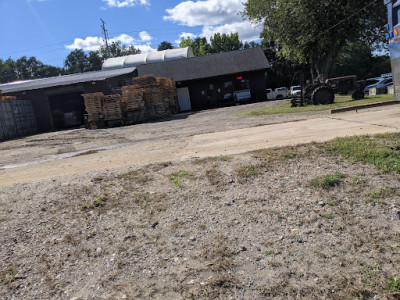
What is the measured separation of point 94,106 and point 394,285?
23.0m

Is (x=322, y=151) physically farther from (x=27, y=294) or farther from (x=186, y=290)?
(x=27, y=294)

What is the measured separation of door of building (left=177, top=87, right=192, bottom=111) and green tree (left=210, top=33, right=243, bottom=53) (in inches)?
1263

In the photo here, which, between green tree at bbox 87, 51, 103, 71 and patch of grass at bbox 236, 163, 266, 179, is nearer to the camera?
patch of grass at bbox 236, 163, 266, 179

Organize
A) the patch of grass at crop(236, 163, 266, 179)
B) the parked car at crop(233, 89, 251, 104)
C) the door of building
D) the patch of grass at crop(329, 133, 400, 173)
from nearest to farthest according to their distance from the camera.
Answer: the patch of grass at crop(329, 133, 400, 173) → the patch of grass at crop(236, 163, 266, 179) → the parked car at crop(233, 89, 251, 104) → the door of building

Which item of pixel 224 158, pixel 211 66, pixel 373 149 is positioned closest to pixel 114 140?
pixel 224 158

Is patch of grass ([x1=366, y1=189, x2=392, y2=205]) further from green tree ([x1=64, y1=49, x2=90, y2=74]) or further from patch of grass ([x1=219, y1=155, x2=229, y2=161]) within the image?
green tree ([x1=64, y1=49, x2=90, y2=74])

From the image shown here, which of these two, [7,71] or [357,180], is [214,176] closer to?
[357,180]

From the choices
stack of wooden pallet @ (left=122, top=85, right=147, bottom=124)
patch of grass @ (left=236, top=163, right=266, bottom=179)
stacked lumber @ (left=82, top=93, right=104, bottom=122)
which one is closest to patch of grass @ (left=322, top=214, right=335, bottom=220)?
patch of grass @ (left=236, top=163, right=266, bottom=179)

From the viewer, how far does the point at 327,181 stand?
16.3ft

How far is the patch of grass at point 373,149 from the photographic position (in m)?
5.42

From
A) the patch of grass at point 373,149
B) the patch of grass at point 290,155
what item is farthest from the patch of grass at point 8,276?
the patch of grass at point 373,149

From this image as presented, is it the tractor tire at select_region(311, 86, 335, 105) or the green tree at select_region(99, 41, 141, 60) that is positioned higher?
the green tree at select_region(99, 41, 141, 60)

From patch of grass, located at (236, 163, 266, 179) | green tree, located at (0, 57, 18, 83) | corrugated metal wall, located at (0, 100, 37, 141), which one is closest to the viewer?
patch of grass, located at (236, 163, 266, 179)

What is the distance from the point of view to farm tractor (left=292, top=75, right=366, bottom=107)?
18.7m
